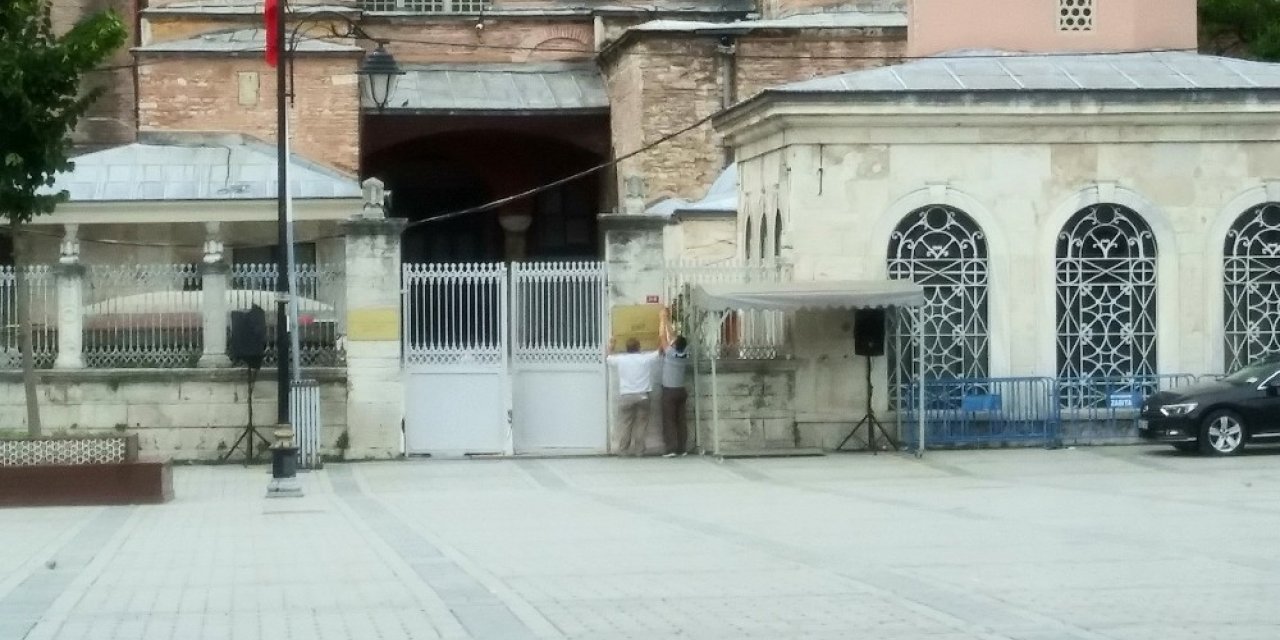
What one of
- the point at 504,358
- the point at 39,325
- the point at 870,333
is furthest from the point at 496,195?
the point at 870,333

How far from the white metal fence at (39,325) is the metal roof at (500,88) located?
51.9 ft

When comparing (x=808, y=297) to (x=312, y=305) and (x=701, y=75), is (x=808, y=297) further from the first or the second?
(x=701, y=75)

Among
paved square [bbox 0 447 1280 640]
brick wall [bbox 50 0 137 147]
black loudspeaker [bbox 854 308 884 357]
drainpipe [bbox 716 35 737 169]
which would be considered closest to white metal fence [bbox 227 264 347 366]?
paved square [bbox 0 447 1280 640]

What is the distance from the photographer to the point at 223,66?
39938 mm

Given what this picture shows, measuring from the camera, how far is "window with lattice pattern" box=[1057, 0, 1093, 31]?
2988 centimetres

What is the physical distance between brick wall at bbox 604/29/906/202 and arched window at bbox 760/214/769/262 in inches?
393

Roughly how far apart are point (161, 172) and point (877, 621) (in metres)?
27.0

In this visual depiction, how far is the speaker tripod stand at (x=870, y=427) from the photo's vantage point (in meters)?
27.0

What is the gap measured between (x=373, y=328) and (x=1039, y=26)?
1002cm

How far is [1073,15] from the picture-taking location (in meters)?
29.9

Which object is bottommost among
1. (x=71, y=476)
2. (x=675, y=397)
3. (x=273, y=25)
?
(x=71, y=476)

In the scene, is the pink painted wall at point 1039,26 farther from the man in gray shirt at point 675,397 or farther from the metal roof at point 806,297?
the man in gray shirt at point 675,397

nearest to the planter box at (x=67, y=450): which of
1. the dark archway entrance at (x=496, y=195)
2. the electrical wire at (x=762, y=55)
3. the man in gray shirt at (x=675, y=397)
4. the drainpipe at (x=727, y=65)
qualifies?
the man in gray shirt at (x=675, y=397)

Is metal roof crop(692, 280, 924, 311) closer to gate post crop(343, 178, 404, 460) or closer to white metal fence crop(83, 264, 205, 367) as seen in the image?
gate post crop(343, 178, 404, 460)
